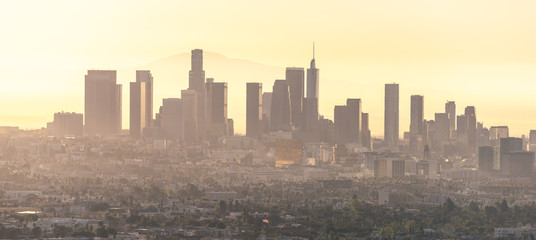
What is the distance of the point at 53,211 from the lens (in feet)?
335

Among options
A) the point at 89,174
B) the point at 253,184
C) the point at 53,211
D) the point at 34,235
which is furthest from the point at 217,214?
the point at 89,174

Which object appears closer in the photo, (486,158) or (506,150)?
(506,150)

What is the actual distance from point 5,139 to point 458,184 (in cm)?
6959

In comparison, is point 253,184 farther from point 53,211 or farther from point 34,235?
point 34,235

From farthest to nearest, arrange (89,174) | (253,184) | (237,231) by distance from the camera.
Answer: (89,174)
(253,184)
(237,231)

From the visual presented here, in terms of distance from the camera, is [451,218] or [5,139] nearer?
[451,218]

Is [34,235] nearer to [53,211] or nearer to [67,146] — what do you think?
[53,211]

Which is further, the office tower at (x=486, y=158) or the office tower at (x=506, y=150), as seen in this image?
the office tower at (x=486, y=158)

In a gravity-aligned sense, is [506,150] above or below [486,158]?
above

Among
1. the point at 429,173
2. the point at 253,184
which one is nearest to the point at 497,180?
the point at 429,173

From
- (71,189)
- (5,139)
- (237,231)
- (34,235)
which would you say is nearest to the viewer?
(34,235)

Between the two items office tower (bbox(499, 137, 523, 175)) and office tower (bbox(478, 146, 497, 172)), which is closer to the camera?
office tower (bbox(499, 137, 523, 175))

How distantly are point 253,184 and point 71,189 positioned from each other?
27.1m

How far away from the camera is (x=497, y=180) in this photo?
580 ft
